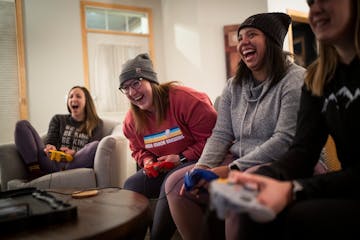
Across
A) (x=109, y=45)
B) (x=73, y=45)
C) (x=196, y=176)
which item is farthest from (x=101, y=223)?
(x=109, y=45)

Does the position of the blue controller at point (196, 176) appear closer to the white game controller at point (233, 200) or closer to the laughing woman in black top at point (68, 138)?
the white game controller at point (233, 200)

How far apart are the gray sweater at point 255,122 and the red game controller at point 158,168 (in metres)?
0.30

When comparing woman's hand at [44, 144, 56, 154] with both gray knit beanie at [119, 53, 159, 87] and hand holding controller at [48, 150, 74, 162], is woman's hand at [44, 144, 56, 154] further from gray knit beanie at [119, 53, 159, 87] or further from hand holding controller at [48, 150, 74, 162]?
gray knit beanie at [119, 53, 159, 87]

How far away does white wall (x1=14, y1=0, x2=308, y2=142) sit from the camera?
3564 millimetres

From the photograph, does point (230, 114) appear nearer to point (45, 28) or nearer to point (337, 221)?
point (337, 221)

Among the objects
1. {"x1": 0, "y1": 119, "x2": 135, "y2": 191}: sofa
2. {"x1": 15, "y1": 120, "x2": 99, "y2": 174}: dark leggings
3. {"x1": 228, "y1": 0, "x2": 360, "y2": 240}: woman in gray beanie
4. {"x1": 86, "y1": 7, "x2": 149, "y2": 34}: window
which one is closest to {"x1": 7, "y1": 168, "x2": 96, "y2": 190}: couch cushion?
{"x1": 0, "y1": 119, "x2": 135, "y2": 191}: sofa

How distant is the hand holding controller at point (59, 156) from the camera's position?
91.7 inches

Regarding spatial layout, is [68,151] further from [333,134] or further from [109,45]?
[333,134]

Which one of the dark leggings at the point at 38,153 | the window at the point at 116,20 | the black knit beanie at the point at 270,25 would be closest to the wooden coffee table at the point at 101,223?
the black knit beanie at the point at 270,25

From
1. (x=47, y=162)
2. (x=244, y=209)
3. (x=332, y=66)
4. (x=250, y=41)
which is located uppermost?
(x=250, y=41)

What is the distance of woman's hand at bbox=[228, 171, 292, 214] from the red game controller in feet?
3.13

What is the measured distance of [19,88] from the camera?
350cm

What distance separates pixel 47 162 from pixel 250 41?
1.72m

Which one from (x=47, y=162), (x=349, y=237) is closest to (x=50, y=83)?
(x=47, y=162)
